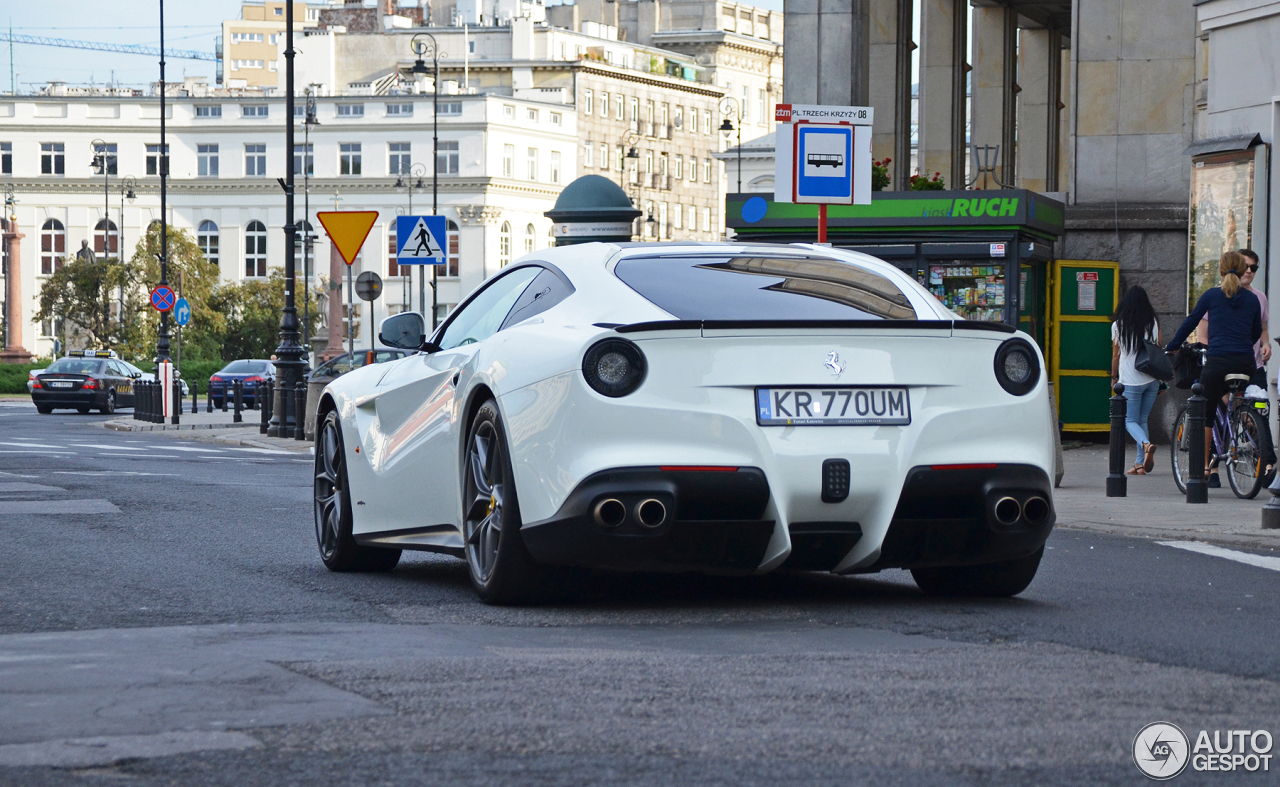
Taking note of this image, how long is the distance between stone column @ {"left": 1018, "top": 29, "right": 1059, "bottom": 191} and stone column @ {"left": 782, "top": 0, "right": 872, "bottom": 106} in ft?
58.3

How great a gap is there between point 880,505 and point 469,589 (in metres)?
2.02

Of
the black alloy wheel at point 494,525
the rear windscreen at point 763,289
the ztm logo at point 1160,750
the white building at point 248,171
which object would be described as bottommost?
the ztm logo at point 1160,750

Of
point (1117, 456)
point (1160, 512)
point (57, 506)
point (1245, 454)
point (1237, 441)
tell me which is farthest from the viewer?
point (1117, 456)

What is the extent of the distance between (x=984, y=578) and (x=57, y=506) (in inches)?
293

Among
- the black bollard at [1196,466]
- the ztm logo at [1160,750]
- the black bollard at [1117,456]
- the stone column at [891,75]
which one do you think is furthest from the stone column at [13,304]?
the ztm logo at [1160,750]

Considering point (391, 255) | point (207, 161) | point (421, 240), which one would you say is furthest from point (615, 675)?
point (207, 161)

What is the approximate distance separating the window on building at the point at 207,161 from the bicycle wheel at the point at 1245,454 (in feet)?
368

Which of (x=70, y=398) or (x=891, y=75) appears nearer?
(x=891, y=75)

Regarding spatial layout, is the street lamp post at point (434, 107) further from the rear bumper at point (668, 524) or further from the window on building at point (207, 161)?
the rear bumper at point (668, 524)

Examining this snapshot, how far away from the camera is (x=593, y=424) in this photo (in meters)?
6.67

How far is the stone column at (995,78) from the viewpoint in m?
42.5

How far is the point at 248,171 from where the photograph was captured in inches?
4786

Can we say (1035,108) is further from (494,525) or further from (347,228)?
(494,525)

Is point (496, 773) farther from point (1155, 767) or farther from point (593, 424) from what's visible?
point (593, 424)
